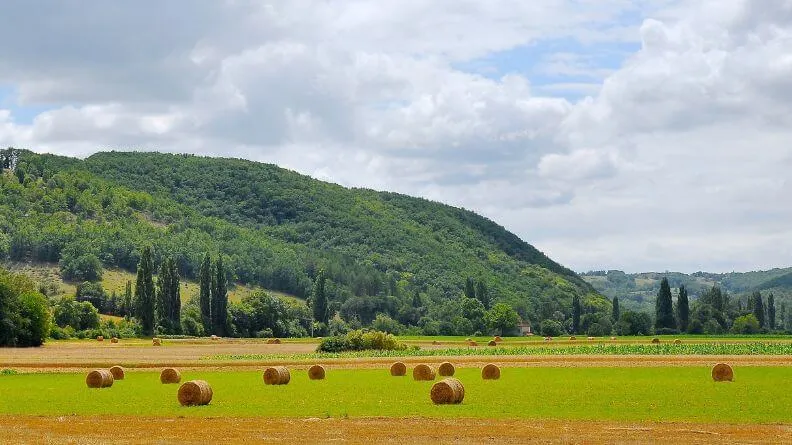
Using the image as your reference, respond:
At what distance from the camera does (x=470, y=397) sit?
38.2 meters

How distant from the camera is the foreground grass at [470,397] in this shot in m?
32.4

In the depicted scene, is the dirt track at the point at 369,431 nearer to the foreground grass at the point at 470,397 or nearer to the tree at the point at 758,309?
the foreground grass at the point at 470,397

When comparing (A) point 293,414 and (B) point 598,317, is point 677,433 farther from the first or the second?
(B) point 598,317

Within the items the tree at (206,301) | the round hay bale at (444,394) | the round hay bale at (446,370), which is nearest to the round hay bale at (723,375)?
the round hay bale at (446,370)

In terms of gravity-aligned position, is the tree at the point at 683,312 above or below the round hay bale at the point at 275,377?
above

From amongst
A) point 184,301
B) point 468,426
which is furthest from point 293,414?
point 184,301

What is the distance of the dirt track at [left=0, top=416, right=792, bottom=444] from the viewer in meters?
26.2

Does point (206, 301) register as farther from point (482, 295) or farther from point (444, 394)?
point (444, 394)

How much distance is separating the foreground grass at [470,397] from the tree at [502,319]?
371 feet

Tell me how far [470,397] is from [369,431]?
1064 centimetres

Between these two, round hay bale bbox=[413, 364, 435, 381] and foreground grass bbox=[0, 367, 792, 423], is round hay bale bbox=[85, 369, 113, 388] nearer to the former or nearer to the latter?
foreground grass bbox=[0, 367, 792, 423]

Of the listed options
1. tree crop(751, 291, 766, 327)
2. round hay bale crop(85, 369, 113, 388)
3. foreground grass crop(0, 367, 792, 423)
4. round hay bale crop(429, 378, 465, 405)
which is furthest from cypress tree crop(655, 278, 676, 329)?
round hay bale crop(429, 378, 465, 405)

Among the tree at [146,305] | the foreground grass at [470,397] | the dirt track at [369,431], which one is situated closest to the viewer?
the dirt track at [369,431]

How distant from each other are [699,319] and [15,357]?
12116 centimetres
